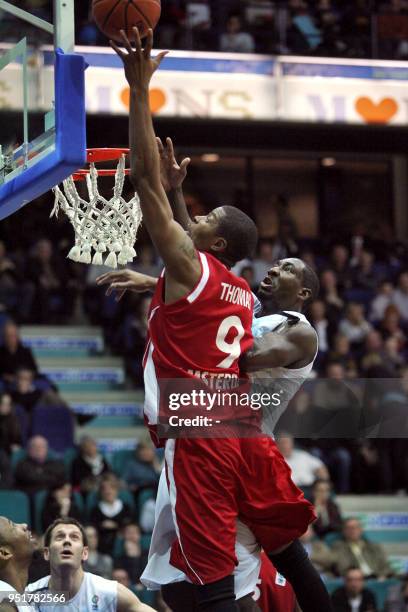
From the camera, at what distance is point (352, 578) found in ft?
31.3

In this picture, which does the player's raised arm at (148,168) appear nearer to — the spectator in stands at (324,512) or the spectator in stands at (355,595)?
the spectator in stands at (355,595)

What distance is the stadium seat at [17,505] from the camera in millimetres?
9844

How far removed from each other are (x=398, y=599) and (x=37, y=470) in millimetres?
3185

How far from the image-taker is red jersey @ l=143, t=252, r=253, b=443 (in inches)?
180

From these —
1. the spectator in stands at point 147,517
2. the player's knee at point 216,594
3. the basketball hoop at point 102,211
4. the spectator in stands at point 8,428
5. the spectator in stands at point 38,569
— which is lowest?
the spectator in stands at point 147,517

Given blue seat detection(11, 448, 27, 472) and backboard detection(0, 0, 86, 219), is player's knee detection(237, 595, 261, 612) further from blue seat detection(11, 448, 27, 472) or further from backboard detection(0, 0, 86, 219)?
blue seat detection(11, 448, 27, 472)

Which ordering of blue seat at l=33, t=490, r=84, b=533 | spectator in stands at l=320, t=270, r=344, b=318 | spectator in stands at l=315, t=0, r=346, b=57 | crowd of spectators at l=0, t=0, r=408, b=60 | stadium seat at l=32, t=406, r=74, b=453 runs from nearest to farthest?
blue seat at l=33, t=490, r=84, b=533 → stadium seat at l=32, t=406, r=74, b=453 → spectator in stands at l=320, t=270, r=344, b=318 → crowd of spectators at l=0, t=0, r=408, b=60 → spectator in stands at l=315, t=0, r=346, b=57

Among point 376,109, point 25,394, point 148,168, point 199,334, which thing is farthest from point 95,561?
point 376,109

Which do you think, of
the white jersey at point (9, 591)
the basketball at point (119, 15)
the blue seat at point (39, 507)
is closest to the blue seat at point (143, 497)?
the blue seat at point (39, 507)

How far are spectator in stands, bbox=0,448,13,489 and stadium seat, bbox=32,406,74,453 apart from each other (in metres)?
0.93

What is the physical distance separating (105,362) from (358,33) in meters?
5.15

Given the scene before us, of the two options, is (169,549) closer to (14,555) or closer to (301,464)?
(14,555)

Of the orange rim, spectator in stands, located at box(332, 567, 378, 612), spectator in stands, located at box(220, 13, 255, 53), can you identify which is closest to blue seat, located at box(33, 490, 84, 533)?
spectator in stands, located at box(332, 567, 378, 612)

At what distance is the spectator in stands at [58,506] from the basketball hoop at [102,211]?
14.9 feet
